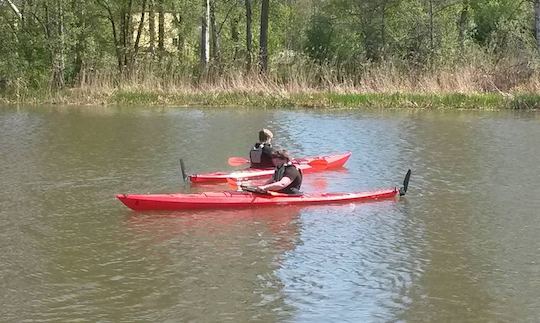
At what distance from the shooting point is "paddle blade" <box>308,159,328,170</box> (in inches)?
482

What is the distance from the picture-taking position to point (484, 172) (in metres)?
11.8

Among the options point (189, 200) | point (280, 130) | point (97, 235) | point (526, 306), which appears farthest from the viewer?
point (280, 130)

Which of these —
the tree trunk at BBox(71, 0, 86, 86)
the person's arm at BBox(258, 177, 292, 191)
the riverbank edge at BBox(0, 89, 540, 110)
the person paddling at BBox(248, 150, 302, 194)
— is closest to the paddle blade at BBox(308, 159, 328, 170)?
the person paddling at BBox(248, 150, 302, 194)

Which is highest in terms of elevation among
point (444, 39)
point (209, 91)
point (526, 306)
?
point (444, 39)

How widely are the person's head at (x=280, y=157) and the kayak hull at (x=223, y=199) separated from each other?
544mm

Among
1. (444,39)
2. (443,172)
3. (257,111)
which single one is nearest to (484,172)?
(443,172)

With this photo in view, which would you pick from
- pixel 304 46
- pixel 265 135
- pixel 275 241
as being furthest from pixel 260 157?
pixel 304 46

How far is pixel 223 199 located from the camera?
9.30m

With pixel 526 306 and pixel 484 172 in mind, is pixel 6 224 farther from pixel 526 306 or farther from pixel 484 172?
pixel 484 172

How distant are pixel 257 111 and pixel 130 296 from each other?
51.6 feet

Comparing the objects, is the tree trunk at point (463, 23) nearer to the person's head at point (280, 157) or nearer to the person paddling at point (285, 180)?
the person's head at point (280, 157)

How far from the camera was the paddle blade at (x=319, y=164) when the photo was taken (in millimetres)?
12234

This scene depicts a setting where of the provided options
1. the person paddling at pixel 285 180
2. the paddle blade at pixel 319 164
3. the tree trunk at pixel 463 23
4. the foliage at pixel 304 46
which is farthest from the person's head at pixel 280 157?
the tree trunk at pixel 463 23

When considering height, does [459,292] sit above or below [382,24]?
below
